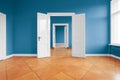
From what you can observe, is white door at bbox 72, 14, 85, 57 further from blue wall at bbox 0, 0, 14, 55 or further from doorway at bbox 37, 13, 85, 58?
blue wall at bbox 0, 0, 14, 55

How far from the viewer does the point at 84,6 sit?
578 cm

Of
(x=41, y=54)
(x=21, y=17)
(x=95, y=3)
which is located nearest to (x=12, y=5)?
(x=21, y=17)

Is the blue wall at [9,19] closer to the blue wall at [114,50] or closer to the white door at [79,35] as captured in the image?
the white door at [79,35]

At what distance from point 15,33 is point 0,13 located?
4.69 feet

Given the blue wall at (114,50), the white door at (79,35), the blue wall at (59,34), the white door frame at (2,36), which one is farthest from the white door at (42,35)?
the blue wall at (59,34)

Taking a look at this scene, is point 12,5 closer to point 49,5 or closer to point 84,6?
point 49,5

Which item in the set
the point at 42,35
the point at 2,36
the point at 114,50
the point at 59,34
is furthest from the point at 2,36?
the point at 59,34

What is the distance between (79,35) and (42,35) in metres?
1.86

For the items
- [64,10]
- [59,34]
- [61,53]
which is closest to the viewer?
[64,10]

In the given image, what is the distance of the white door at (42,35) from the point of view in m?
5.25

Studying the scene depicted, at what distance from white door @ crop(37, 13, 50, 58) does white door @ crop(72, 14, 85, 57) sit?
143 cm

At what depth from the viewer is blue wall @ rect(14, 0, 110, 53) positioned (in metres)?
5.74

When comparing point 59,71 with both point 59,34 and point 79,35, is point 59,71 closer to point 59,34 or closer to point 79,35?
point 79,35

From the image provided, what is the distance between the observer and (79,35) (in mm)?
5473
